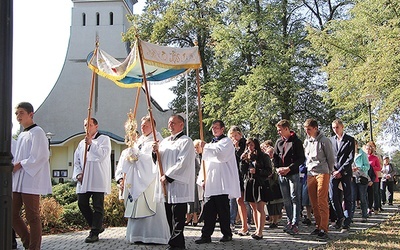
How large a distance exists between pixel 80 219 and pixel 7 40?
8024 millimetres

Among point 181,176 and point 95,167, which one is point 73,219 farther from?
point 181,176

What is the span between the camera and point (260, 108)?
2289cm

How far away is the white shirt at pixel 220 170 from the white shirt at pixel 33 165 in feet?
8.36

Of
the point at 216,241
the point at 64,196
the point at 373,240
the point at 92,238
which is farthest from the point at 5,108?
the point at 64,196

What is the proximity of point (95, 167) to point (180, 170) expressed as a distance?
6.06 ft

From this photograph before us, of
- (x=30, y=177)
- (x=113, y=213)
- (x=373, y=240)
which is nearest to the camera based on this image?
(x=30, y=177)

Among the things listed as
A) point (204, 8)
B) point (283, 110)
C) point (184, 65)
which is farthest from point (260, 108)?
point (184, 65)

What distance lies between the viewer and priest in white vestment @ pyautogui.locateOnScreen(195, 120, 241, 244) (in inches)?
292

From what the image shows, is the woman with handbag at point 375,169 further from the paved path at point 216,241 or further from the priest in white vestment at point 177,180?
the priest in white vestment at point 177,180

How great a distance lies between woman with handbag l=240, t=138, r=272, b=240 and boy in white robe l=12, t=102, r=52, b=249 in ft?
11.3

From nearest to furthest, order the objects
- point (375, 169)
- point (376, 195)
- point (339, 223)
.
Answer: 1. point (339, 223)
2. point (375, 169)
3. point (376, 195)

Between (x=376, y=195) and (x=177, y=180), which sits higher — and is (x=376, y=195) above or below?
below

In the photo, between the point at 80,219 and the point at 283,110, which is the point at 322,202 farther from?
the point at 283,110

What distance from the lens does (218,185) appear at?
7.45 metres
